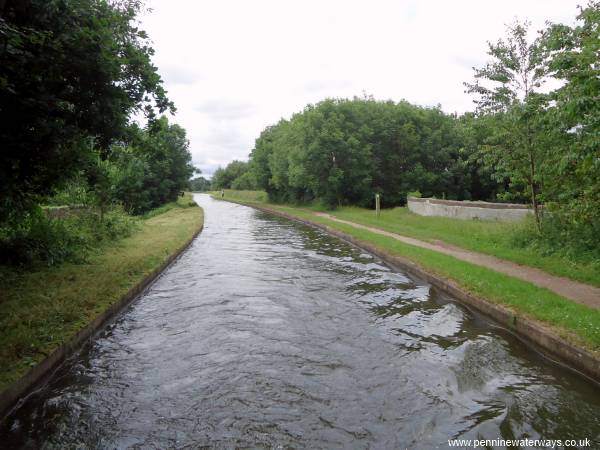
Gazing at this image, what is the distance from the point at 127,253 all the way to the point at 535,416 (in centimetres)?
1198

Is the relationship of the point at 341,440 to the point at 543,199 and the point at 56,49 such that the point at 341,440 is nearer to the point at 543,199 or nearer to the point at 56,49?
the point at 56,49

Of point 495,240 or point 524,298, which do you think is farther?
point 495,240

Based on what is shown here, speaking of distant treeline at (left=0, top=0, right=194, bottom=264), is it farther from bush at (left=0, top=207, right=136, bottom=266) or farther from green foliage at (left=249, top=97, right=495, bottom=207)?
green foliage at (left=249, top=97, right=495, bottom=207)

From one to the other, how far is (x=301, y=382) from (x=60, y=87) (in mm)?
6027

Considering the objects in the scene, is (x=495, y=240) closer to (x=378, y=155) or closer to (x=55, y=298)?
(x=55, y=298)

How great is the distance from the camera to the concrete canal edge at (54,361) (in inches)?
186

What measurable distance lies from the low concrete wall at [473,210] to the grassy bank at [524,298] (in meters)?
7.12

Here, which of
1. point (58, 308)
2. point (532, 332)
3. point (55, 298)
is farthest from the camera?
point (55, 298)

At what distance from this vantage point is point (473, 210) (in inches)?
861

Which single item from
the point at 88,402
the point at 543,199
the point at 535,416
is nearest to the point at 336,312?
the point at 535,416

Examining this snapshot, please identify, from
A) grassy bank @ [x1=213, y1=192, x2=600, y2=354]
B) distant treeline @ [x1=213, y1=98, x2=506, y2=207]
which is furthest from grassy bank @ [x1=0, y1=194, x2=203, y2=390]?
distant treeline @ [x1=213, y1=98, x2=506, y2=207]

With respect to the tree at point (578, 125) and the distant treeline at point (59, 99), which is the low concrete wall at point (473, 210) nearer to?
the tree at point (578, 125)

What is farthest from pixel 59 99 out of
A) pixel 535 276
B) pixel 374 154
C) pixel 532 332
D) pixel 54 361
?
pixel 374 154

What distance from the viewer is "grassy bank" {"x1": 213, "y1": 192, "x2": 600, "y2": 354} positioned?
6382mm
